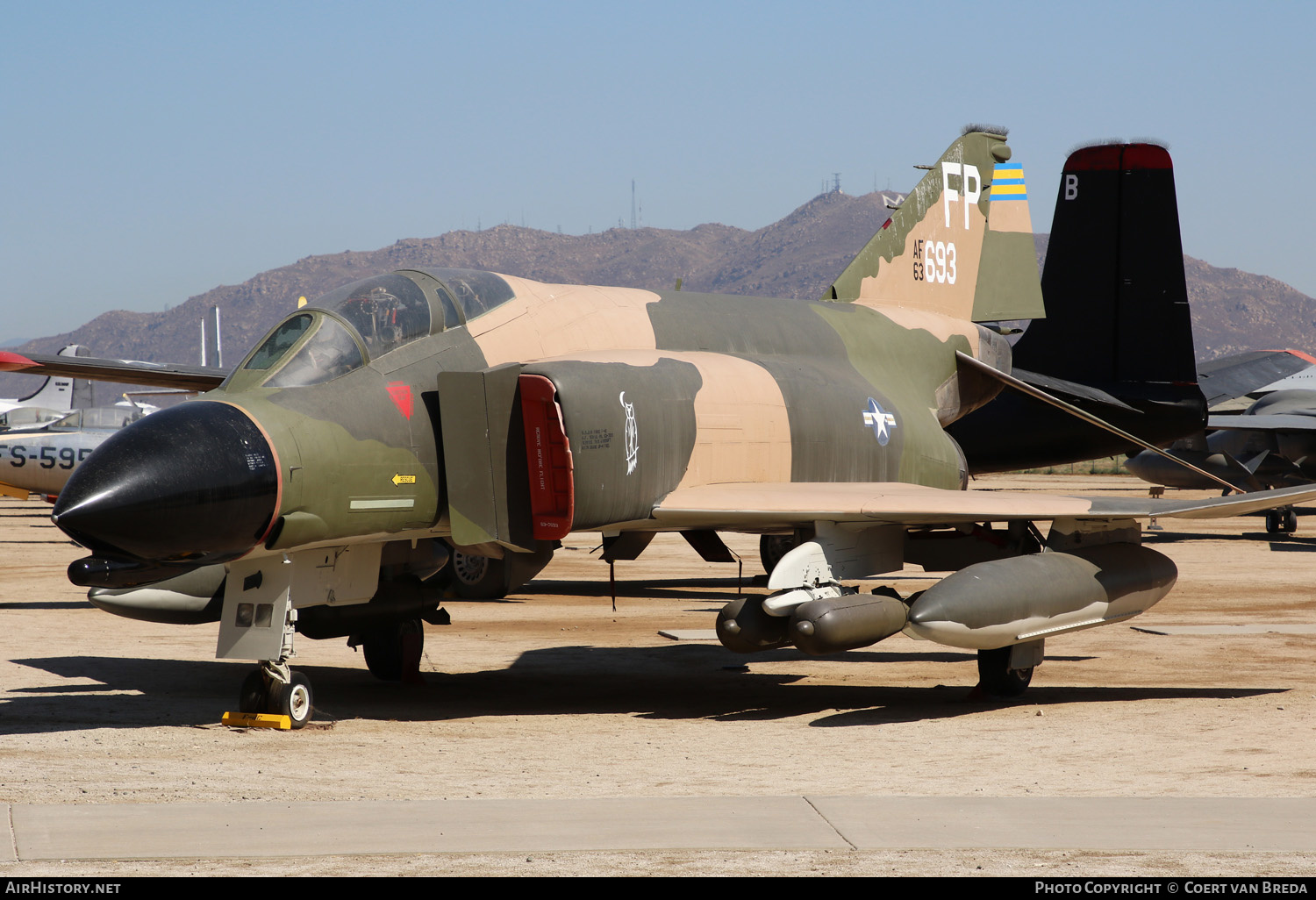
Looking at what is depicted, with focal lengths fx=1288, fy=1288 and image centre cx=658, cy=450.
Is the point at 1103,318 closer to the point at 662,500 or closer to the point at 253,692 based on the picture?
the point at 662,500

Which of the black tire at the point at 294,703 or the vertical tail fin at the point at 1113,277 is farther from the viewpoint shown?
the vertical tail fin at the point at 1113,277

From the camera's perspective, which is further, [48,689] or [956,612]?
[48,689]

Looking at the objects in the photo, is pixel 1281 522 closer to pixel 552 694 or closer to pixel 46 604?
pixel 552 694

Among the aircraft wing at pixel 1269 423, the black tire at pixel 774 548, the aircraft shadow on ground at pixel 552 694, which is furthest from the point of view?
the aircraft wing at pixel 1269 423

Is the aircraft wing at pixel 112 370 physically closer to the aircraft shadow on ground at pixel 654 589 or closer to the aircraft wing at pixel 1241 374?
the aircraft shadow on ground at pixel 654 589

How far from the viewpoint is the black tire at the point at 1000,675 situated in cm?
1085

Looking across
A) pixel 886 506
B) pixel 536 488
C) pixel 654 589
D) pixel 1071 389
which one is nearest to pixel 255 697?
pixel 536 488

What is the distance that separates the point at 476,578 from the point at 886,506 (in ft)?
18.3

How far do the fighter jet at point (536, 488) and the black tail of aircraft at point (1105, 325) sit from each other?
5.03m

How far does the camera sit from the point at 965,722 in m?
9.82

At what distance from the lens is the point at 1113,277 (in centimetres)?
1730

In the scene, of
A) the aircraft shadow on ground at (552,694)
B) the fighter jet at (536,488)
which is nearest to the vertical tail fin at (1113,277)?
the aircraft shadow on ground at (552,694)
